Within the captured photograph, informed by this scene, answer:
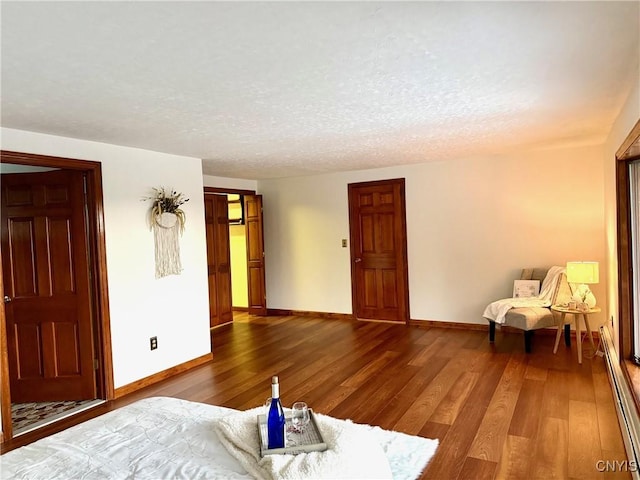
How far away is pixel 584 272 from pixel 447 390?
1.81 meters

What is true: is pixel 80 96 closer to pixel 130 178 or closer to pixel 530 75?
pixel 130 178

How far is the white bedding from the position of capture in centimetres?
166

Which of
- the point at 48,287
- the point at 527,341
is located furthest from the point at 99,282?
the point at 527,341

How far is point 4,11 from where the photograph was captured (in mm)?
1529

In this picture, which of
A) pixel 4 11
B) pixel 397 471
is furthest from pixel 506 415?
pixel 4 11

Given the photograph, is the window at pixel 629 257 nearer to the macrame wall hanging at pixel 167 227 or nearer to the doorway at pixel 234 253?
the macrame wall hanging at pixel 167 227

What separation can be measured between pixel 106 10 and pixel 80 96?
1.13 meters

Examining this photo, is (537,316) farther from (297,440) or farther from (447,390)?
(297,440)

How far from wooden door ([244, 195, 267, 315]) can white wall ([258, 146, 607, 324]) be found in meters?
0.25

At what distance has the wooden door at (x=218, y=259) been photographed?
6480mm

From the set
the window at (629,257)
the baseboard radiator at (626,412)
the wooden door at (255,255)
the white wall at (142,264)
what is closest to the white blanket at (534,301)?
the baseboard radiator at (626,412)

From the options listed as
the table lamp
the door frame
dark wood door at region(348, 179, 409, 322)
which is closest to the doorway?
dark wood door at region(348, 179, 409, 322)

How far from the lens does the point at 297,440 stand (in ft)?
6.17

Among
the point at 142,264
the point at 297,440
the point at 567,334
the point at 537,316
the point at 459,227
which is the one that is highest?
the point at 459,227
